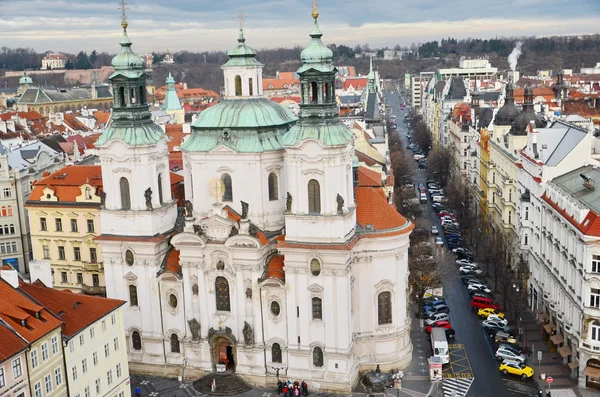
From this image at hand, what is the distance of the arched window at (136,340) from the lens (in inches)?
2479

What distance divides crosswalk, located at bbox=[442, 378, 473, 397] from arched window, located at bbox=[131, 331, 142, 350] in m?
26.2

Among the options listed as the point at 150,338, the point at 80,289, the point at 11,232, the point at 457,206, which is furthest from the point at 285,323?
the point at 457,206

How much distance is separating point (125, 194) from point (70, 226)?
19156 mm

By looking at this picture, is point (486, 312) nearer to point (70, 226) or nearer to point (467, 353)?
point (467, 353)

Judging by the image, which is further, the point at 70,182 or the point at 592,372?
the point at 70,182

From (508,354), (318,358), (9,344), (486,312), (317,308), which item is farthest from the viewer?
(486,312)

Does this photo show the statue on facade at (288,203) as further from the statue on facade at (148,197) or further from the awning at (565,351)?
the awning at (565,351)

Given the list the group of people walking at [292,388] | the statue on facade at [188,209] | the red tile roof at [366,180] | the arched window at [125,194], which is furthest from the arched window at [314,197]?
the arched window at [125,194]

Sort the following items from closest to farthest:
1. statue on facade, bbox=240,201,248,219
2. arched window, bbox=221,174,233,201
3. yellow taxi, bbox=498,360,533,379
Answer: statue on facade, bbox=240,201,248,219 < yellow taxi, bbox=498,360,533,379 < arched window, bbox=221,174,233,201

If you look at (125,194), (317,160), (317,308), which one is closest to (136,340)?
(125,194)

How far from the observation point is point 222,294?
5994 cm

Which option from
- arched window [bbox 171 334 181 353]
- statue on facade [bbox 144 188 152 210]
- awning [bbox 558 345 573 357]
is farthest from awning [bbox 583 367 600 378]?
statue on facade [bbox 144 188 152 210]

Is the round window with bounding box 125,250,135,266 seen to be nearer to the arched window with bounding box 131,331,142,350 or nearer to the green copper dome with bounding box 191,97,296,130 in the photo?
the arched window with bounding box 131,331,142,350

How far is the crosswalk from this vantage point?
5703cm
